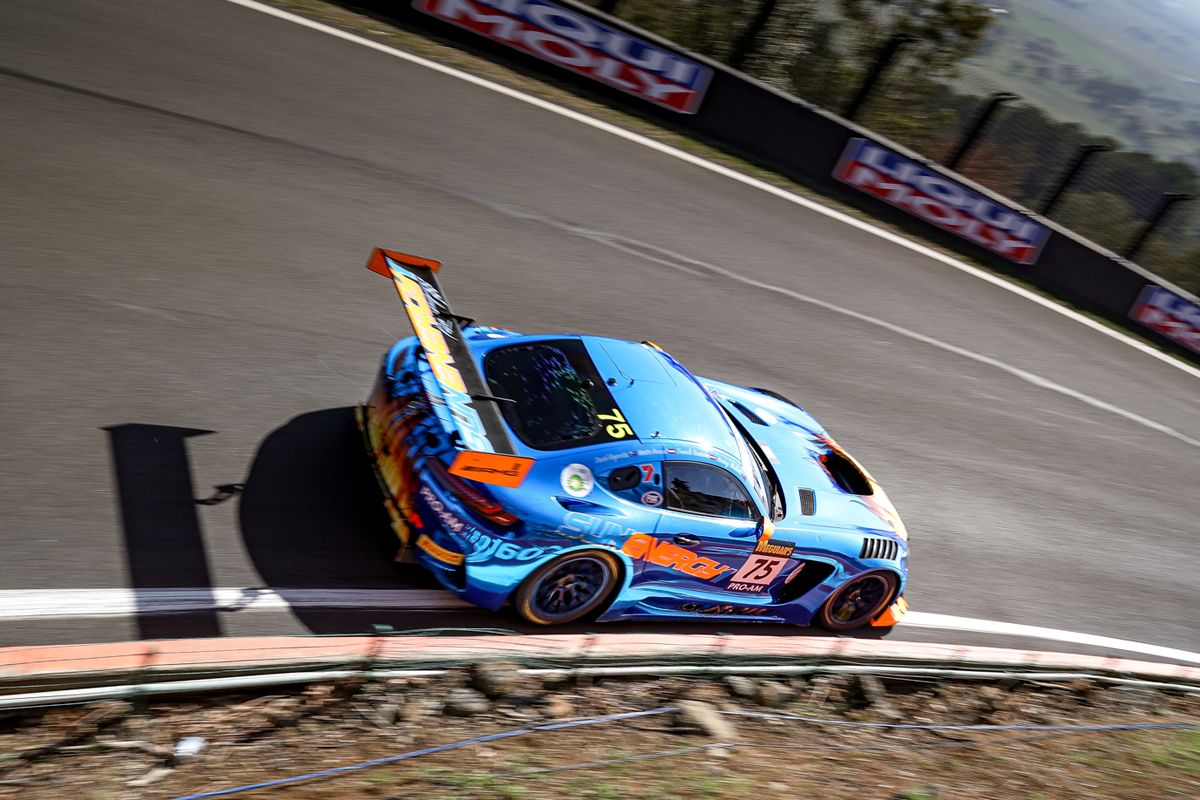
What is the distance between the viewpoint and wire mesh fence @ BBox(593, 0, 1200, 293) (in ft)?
50.5

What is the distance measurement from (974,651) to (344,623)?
4492 mm

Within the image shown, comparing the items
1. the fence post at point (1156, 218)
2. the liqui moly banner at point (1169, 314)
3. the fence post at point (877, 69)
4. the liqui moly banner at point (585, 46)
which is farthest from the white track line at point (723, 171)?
the fence post at point (877, 69)

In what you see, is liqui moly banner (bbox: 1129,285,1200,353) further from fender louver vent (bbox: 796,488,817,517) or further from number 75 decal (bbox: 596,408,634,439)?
number 75 decal (bbox: 596,408,634,439)

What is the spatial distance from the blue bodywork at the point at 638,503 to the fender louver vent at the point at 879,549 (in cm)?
1

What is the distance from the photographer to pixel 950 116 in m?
15.6

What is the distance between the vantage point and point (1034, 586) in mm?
8836

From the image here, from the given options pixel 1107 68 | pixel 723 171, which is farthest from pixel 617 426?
pixel 1107 68

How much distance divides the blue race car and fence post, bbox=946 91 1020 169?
10495 mm

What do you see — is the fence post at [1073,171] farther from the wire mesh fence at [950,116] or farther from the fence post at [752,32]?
the fence post at [752,32]

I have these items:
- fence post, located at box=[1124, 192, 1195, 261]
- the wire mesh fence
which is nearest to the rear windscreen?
the wire mesh fence

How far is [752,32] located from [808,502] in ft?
34.9

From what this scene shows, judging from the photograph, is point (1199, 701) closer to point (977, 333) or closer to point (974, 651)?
point (974, 651)

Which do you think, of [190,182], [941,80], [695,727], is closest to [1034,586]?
[695,727]

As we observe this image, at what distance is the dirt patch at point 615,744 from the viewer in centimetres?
416
